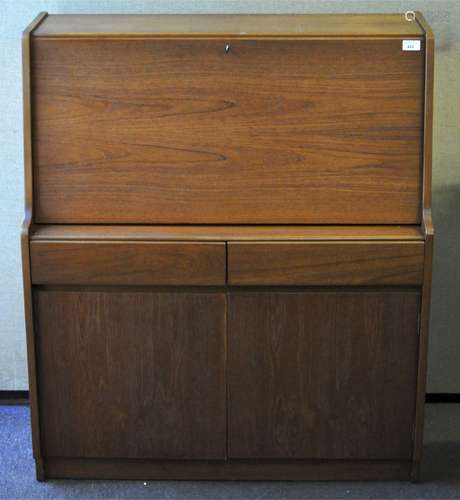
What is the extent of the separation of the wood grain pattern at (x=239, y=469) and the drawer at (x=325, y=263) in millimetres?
554

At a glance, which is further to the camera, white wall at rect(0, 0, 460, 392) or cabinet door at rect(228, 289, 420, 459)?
white wall at rect(0, 0, 460, 392)

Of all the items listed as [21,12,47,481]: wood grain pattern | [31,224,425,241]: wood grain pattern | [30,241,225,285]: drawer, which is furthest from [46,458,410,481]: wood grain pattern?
[31,224,425,241]: wood grain pattern

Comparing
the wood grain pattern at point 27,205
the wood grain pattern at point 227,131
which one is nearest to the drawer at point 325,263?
the wood grain pattern at point 227,131

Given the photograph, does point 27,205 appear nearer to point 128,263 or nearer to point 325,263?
point 128,263

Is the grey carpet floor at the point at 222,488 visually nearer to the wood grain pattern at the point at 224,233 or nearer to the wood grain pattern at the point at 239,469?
the wood grain pattern at the point at 239,469

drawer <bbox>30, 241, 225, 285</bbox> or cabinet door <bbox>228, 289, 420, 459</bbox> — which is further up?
drawer <bbox>30, 241, 225, 285</bbox>

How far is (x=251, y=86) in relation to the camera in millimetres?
2385

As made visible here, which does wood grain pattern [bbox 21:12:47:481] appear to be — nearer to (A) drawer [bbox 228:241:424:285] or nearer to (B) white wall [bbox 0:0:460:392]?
(B) white wall [bbox 0:0:460:392]

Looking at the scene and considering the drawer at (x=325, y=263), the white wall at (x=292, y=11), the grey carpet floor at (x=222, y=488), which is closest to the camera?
the drawer at (x=325, y=263)

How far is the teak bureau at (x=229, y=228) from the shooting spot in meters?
2.35

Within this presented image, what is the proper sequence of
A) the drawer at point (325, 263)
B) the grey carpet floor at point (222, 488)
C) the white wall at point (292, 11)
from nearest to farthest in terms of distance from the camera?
1. the drawer at point (325, 263)
2. the grey carpet floor at point (222, 488)
3. the white wall at point (292, 11)

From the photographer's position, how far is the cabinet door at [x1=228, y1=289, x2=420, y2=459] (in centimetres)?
238

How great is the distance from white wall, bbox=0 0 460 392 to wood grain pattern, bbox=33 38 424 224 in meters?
0.41

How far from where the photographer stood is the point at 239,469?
2523mm
